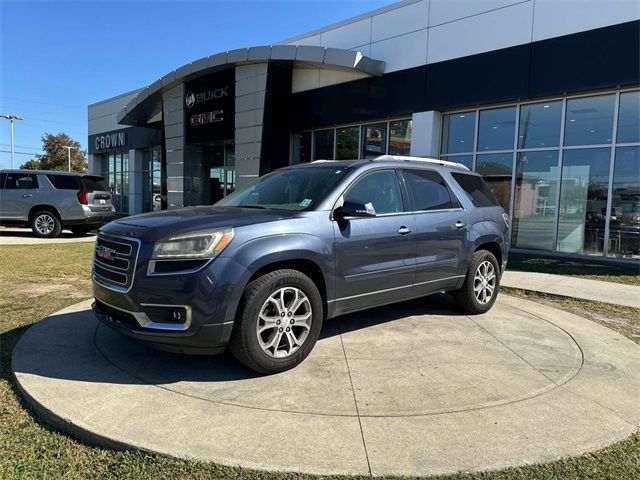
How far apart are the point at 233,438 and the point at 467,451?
138 cm

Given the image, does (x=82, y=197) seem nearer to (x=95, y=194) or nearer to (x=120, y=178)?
(x=95, y=194)

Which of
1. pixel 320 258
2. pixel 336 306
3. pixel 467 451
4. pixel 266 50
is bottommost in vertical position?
pixel 467 451

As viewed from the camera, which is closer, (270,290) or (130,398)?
(130,398)

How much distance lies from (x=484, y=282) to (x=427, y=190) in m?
1.50

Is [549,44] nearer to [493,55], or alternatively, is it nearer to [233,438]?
[493,55]

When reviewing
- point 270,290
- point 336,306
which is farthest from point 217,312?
point 336,306

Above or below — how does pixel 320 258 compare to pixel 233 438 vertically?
above

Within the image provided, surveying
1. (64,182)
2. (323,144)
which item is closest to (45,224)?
(64,182)

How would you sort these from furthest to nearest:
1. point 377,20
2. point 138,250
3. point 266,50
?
point 266,50
point 377,20
point 138,250

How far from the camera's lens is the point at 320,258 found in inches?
157

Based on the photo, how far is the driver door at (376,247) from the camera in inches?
166

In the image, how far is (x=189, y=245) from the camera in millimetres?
3529

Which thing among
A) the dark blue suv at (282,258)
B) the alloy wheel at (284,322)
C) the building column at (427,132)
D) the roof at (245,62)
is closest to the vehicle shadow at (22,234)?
the roof at (245,62)

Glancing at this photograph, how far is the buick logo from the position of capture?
65.7 ft
